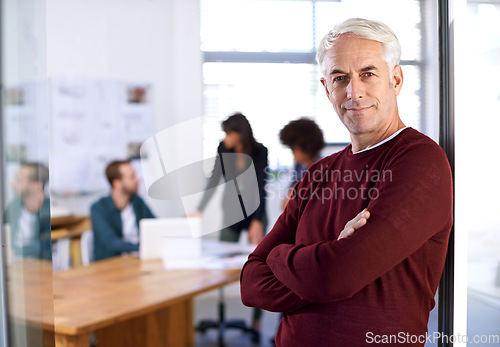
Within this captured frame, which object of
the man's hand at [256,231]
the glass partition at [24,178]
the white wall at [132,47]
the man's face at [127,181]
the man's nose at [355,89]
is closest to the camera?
the glass partition at [24,178]

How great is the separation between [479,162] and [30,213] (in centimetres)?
104

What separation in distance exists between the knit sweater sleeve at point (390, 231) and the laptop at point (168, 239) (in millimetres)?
1759

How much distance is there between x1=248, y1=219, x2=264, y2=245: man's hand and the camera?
296 cm

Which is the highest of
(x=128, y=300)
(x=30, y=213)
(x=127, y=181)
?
(x=30, y=213)

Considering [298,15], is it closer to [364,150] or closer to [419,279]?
[364,150]

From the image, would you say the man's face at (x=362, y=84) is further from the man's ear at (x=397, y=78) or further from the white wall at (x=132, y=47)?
the white wall at (x=132, y=47)

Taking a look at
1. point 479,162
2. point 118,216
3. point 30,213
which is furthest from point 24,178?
point 118,216

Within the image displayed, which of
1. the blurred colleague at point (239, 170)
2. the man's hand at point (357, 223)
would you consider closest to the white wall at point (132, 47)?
the blurred colleague at point (239, 170)

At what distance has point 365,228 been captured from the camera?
922 millimetres

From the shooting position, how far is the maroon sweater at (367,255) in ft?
3.01

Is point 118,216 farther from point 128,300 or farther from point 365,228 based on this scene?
point 365,228

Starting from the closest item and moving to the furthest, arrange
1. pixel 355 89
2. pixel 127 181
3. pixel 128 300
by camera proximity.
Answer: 1. pixel 355 89
2. pixel 128 300
3. pixel 127 181

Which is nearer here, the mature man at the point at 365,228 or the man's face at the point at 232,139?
the mature man at the point at 365,228

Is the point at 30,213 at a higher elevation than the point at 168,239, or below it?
higher
